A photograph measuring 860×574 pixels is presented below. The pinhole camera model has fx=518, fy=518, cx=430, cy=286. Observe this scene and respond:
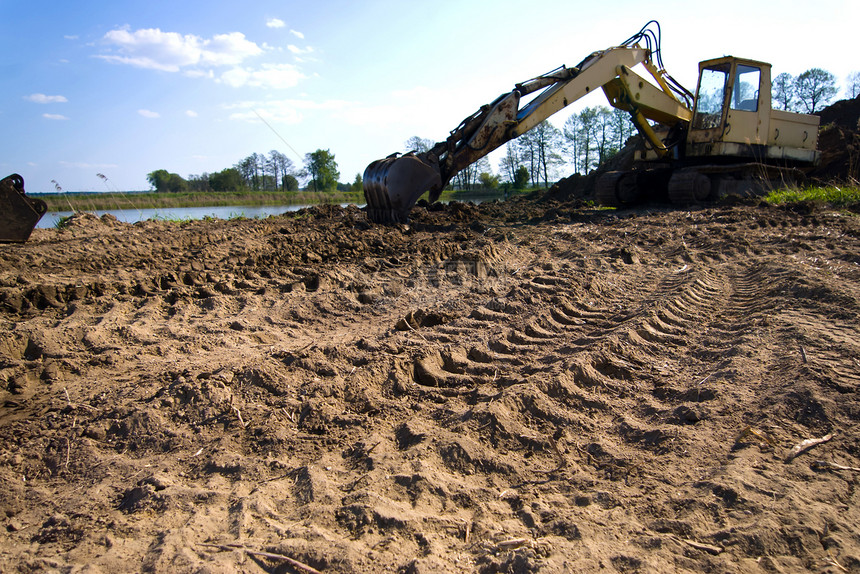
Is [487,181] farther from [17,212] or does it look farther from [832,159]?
[17,212]

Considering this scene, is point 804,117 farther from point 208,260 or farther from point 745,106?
point 208,260

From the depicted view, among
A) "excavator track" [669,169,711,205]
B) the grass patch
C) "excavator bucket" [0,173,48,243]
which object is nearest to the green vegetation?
"excavator bucket" [0,173,48,243]

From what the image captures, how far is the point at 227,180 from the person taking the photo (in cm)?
4078

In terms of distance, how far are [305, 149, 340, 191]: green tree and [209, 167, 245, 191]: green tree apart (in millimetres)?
5630

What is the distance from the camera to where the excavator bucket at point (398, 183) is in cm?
905

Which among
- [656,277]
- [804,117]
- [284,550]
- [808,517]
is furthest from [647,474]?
[804,117]

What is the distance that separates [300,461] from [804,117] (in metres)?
14.5

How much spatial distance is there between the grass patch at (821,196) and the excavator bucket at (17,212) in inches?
492

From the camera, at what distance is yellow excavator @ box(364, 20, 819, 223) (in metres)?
9.61

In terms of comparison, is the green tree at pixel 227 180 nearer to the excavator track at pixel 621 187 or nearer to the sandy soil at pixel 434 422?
the excavator track at pixel 621 187

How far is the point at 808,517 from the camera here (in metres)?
1.89

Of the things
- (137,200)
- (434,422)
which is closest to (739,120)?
(434,422)

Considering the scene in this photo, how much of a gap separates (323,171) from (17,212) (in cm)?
3306

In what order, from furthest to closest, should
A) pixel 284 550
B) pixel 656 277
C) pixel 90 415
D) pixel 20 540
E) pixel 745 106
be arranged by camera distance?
pixel 745 106 → pixel 656 277 → pixel 90 415 → pixel 20 540 → pixel 284 550
